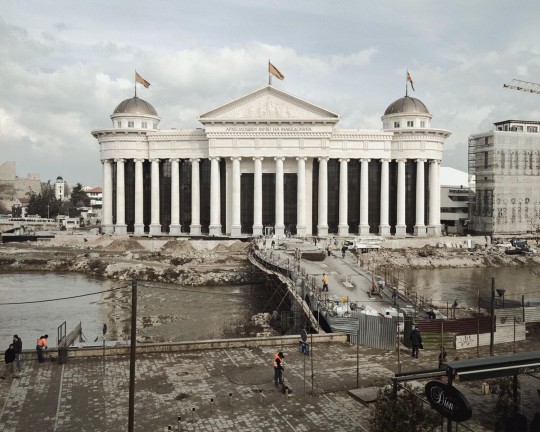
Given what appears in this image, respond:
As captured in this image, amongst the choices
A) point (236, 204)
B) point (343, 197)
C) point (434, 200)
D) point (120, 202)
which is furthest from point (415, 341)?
point (120, 202)

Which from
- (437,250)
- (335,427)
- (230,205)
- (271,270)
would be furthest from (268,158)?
(335,427)

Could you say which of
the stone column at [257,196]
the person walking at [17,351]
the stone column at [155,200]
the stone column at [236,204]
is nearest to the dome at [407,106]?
the stone column at [257,196]

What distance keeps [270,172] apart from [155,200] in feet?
54.4

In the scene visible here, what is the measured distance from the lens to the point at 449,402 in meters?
13.9

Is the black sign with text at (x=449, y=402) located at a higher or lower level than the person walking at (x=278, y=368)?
higher

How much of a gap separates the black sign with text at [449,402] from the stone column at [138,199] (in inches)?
2638

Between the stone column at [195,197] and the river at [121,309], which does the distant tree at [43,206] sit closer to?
the stone column at [195,197]

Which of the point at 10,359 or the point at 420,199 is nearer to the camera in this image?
the point at 10,359

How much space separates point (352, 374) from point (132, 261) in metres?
45.5

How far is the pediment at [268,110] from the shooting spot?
237 ft

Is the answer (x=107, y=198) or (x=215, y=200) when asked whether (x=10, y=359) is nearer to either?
(x=215, y=200)

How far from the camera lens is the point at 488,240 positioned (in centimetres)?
8050

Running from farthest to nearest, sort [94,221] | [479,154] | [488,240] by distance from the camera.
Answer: [94,221], [479,154], [488,240]

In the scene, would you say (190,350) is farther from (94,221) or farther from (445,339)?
(94,221)
